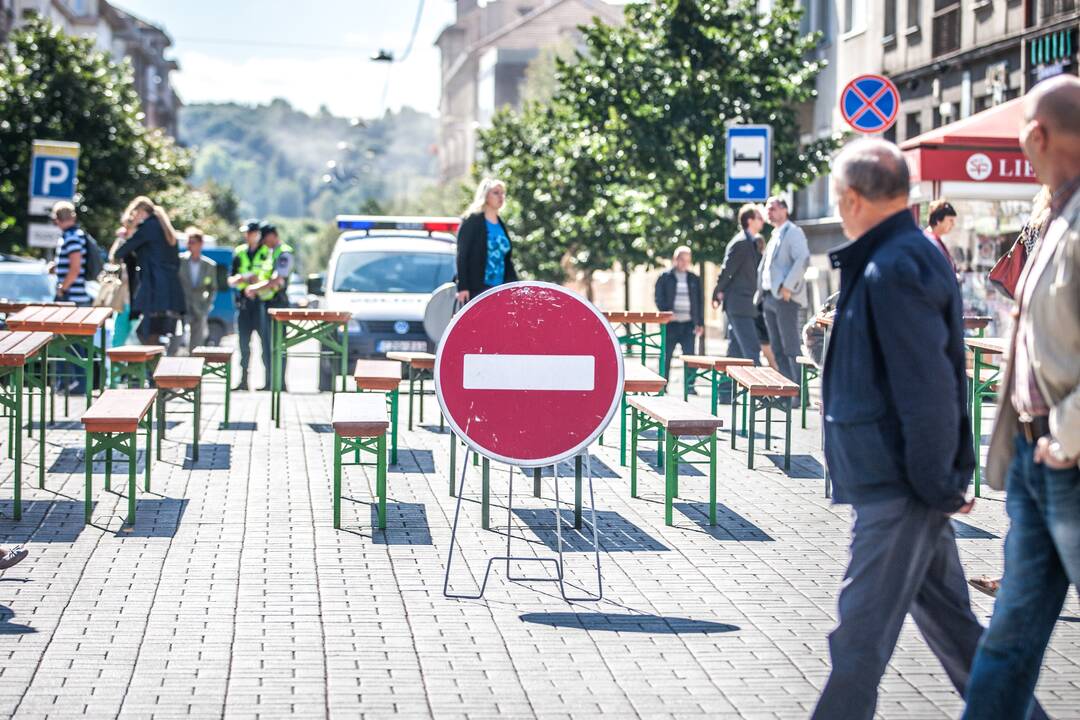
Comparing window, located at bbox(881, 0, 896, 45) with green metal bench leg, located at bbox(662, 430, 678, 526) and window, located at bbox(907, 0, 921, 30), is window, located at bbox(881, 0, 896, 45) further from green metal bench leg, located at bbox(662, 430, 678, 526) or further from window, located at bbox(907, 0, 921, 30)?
green metal bench leg, located at bbox(662, 430, 678, 526)

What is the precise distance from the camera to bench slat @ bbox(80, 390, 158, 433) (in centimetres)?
855

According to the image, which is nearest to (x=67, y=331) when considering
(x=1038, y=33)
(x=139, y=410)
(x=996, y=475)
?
(x=139, y=410)

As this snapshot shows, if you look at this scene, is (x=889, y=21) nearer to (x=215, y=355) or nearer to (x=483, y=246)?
(x=215, y=355)

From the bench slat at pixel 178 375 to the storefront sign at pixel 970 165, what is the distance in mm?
7077

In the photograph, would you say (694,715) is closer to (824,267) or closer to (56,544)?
(56,544)

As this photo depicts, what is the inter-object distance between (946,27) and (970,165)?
60.3ft

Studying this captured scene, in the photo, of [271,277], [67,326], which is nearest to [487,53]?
[271,277]

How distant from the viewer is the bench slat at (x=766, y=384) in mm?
11039

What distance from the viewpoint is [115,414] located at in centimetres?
869

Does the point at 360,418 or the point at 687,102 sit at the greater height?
the point at 687,102

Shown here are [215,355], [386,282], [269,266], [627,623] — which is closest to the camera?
[627,623]

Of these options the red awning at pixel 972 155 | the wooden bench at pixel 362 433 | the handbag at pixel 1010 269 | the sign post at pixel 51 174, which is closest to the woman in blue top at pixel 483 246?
the wooden bench at pixel 362 433

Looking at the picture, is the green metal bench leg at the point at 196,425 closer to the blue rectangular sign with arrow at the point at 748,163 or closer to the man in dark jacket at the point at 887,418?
the man in dark jacket at the point at 887,418

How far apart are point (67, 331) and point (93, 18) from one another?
79019 mm
